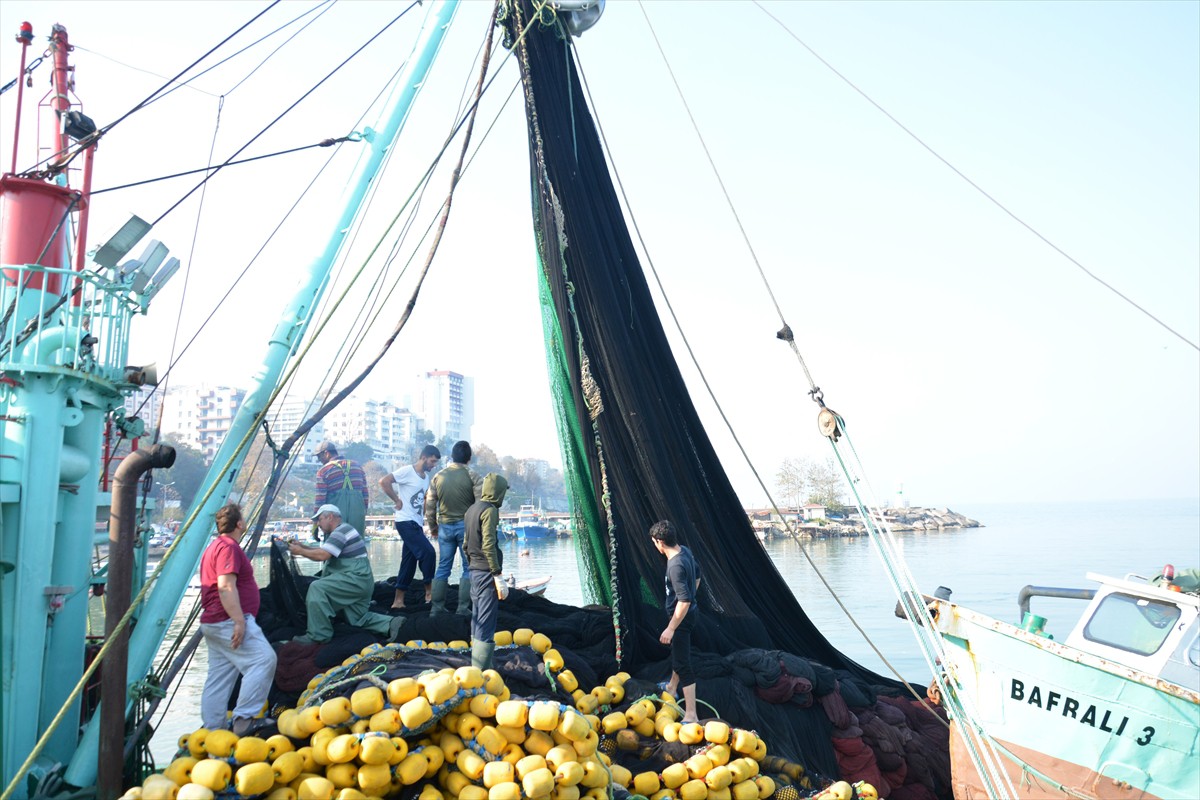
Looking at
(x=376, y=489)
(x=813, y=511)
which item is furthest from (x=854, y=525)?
(x=376, y=489)

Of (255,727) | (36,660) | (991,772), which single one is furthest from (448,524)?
(991,772)

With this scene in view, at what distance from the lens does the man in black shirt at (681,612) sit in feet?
19.8

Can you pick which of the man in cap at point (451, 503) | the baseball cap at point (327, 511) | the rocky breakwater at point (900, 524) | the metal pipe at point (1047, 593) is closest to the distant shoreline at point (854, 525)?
the rocky breakwater at point (900, 524)

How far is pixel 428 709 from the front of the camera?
15.0ft

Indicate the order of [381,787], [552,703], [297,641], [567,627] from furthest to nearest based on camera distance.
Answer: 1. [567,627]
2. [297,641]
3. [552,703]
4. [381,787]

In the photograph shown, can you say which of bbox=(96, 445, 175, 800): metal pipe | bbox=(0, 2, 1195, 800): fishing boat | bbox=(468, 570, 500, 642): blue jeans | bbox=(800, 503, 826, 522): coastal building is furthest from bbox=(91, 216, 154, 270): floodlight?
bbox=(800, 503, 826, 522): coastal building

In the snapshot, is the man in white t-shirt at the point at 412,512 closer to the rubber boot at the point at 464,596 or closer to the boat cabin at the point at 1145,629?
the rubber boot at the point at 464,596

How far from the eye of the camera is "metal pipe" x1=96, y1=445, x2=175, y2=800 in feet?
15.8

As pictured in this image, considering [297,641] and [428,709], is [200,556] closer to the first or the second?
[297,641]

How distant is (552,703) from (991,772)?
126 inches

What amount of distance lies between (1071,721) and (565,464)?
13.7 ft

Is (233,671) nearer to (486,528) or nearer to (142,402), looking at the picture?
(486,528)

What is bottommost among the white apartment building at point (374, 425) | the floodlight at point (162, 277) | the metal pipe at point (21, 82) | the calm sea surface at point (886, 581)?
the calm sea surface at point (886, 581)

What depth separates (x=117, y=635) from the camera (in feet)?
15.6
